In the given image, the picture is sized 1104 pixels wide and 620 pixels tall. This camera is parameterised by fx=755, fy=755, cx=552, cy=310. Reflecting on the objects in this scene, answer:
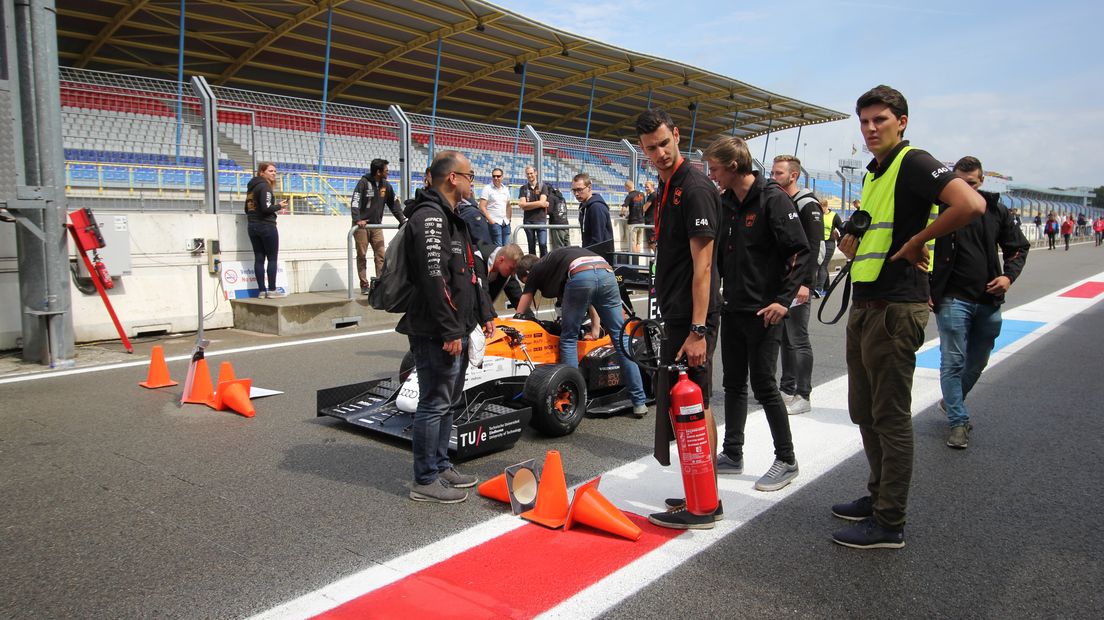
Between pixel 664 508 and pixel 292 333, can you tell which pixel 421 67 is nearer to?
Result: pixel 292 333

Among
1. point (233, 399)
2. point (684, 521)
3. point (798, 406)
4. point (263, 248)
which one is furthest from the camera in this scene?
point (263, 248)

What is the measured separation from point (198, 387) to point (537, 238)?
8.15 m

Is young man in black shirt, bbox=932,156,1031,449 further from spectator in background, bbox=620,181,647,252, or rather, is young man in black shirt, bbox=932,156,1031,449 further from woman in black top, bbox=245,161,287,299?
spectator in background, bbox=620,181,647,252

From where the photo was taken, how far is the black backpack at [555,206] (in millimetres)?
12938

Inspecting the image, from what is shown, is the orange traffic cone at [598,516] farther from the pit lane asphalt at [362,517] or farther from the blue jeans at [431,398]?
the blue jeans at [431,398]

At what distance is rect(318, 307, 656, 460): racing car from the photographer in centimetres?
469

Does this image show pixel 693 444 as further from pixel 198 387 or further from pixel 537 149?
pixel 537 149

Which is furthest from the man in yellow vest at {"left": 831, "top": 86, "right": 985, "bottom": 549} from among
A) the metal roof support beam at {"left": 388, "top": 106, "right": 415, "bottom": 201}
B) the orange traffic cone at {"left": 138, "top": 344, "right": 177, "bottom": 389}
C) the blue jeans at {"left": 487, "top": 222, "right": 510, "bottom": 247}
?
the metal roof support beam at {"left": 388, "top": 106, "right": 415, "bottom": 201}

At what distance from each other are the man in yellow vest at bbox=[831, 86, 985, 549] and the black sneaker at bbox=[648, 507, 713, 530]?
0.57 metres

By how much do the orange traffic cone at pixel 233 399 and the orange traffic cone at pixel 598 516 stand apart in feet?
10.1

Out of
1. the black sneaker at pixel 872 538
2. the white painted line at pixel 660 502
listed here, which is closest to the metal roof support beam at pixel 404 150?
the white painted line at pixel 660 502

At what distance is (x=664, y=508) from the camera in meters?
3.88

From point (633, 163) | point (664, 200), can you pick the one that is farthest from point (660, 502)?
point (633, 163)

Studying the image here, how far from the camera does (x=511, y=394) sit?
5.27m
